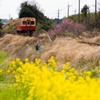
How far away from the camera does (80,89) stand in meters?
2.32

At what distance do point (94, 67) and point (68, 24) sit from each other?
50.8 ft

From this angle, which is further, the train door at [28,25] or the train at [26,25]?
the train door at [28,25]

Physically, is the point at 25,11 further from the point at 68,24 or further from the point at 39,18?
the point at 68,24

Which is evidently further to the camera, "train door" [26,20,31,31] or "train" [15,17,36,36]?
"train door" [26,20,31,31]

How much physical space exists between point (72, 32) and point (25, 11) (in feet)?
62.3

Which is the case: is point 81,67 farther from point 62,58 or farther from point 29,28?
point 29,28

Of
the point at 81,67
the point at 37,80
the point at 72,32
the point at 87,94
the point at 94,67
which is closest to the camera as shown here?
the point at 87,94

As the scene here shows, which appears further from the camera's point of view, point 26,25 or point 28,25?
point 28,25

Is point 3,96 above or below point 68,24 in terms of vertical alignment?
below

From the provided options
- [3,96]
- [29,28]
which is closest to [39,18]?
[29,28]

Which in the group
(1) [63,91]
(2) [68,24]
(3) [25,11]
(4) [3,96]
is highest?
(3) [25,11]

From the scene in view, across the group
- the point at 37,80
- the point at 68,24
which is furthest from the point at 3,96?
the point at 68,24

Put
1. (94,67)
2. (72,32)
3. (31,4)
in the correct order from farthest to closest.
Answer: (31,4) → (72,32) → (94,67)

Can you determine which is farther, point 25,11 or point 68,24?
point 25,11
